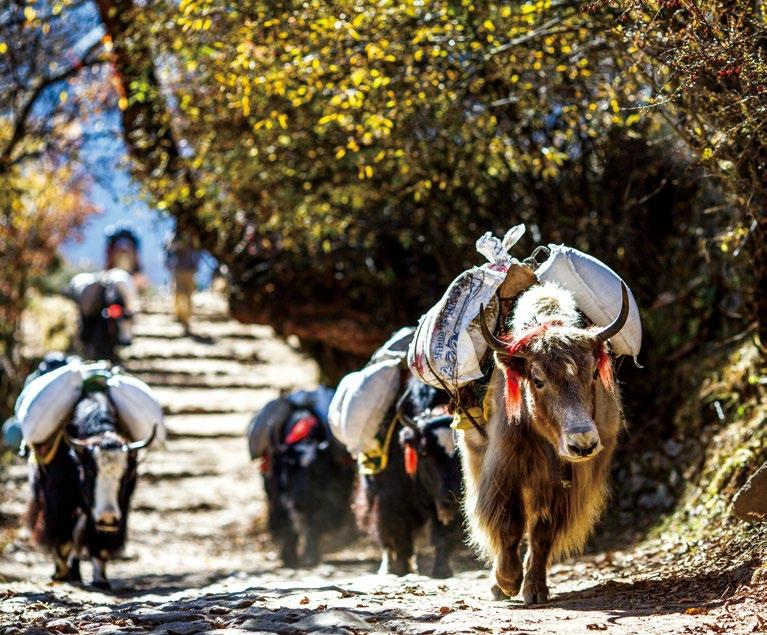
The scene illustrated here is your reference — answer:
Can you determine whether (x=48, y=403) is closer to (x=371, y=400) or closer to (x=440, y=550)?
(x=371, y=400)

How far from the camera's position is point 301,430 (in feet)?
32.3

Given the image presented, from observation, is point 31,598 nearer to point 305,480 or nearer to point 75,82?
point 305,480

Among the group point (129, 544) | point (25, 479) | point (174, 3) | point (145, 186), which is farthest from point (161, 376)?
point (174, 3)

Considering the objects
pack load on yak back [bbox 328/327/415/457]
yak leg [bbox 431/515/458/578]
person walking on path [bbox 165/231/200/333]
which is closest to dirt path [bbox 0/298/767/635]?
yak leg [bbox 431/515/458/578]

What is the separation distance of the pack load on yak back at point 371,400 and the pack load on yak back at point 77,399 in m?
1.56

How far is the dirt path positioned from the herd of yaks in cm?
31

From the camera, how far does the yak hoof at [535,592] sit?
5.34 meters

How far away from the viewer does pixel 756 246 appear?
6.82m

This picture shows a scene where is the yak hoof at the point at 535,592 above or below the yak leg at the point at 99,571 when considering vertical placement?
above

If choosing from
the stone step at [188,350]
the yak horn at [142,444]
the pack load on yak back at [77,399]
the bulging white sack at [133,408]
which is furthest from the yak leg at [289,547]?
the stone step at [188,350]

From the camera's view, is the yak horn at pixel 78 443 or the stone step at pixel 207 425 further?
the stone step at pixel 207 425

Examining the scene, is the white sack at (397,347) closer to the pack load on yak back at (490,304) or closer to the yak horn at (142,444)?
the pack load on yak back at (490,304)

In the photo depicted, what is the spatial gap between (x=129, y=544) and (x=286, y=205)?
4.26 metres

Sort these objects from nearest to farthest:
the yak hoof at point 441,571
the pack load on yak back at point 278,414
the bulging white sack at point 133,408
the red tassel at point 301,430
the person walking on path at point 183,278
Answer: the yak hoof at point 441,571, the bulging white sack at point 133,408, the red tassel at point 301,430, the pack load on yak back at point 278,414, the person walking on path at point 183,278
